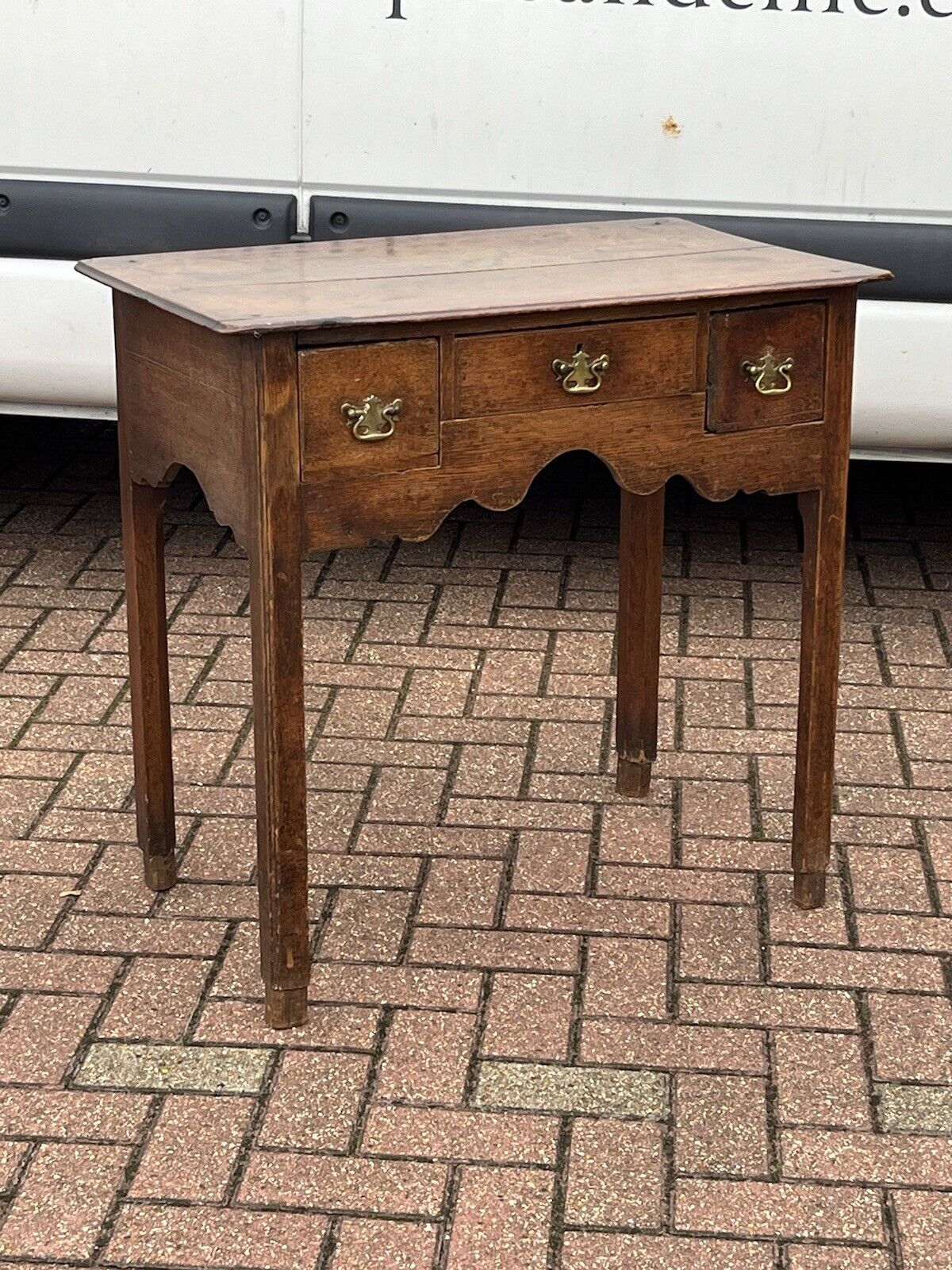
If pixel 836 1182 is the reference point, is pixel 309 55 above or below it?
above

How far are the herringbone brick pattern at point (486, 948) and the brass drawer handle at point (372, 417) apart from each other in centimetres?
85

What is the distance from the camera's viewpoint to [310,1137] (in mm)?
2439

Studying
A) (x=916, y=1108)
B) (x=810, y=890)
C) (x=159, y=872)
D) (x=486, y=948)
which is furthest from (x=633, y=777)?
(x=916, y=1108)

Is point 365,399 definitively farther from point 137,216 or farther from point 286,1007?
point 137,216

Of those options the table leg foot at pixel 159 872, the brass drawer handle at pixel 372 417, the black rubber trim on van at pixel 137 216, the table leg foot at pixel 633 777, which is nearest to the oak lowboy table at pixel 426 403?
the brass drawer handle at pixel 372 417

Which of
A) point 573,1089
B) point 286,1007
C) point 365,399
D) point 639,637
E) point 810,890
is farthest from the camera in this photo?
point 639,637

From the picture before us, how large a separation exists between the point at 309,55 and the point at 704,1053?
7.63 feet

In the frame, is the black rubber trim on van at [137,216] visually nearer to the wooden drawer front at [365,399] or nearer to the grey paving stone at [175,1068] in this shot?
the wooden drawer front at [365,399]

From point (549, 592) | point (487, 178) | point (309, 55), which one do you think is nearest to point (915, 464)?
point (549, 592)

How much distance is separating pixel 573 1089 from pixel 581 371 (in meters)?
0.98

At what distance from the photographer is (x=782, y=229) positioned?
4.00 m

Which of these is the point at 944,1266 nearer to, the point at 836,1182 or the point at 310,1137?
the point at 836,1182

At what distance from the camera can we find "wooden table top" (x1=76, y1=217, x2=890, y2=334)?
2438 mm

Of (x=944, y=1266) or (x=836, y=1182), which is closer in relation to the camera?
(x=944, y=1266)
